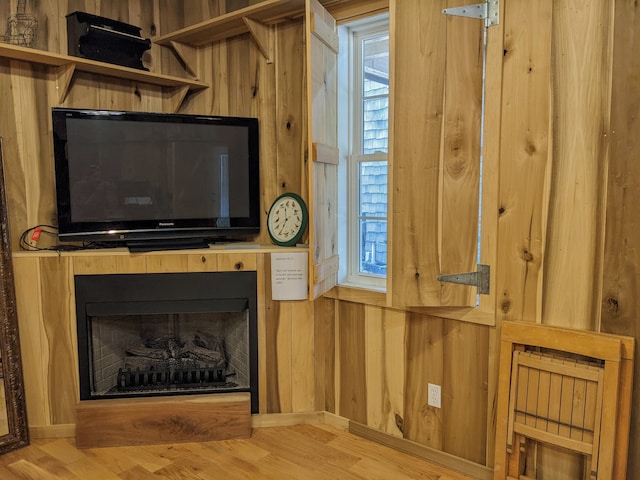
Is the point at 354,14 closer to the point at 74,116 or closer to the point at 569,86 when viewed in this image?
the point at 569,86

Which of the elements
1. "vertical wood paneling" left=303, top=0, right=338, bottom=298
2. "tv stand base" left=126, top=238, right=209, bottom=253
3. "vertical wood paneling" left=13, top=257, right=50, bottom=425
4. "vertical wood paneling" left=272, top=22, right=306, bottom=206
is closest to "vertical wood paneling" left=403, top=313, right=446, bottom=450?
"vertical wood paneling" left=303, top=0, right=338, bottom=298

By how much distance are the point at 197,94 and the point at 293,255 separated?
4.00 ft

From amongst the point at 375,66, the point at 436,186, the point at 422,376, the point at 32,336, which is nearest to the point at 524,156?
the point at 436,186

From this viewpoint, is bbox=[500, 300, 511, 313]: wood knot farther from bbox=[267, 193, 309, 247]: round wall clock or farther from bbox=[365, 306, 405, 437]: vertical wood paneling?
bbox=[267, 193, 309, 247]: round wall clock

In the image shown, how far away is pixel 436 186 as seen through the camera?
2.09 m

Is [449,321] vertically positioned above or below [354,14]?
below

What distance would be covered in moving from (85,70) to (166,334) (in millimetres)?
1538

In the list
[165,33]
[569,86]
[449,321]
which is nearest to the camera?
[569,86]

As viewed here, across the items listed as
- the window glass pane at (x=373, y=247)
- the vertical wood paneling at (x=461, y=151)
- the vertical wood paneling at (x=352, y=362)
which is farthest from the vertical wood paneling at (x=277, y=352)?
the vertical wood paneling at (x=461, y=151)

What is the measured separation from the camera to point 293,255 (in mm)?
2512

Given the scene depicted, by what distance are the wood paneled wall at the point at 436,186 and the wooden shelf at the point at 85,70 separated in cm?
8

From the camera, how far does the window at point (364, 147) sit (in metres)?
2.53

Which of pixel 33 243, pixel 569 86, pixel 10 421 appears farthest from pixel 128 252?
pixel 569 86

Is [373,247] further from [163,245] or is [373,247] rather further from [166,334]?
[166,334]
